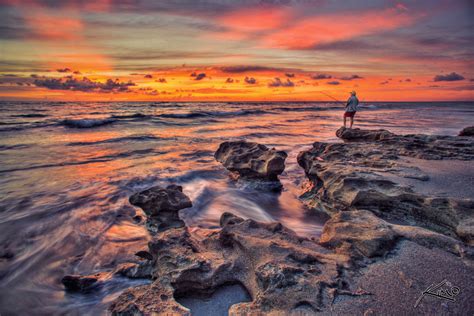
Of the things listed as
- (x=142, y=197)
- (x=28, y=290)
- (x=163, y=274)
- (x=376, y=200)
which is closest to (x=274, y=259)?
(x=163, y=274)

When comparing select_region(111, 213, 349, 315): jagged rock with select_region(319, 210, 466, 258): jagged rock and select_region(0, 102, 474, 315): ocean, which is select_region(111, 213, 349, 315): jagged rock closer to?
select_region(319, 210, 466, 258): jagged rock

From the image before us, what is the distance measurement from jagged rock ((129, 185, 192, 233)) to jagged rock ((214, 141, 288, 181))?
256 cm

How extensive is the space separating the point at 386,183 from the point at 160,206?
3537mm

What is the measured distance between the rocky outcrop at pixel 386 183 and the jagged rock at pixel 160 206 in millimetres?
2581

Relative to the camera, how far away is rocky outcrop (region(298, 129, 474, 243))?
11.3 feet

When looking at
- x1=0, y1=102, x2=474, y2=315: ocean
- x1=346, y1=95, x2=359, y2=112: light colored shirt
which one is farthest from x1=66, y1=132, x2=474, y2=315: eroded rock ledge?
x1=346, y1=95, x2=359, y2=112: light colored shirt

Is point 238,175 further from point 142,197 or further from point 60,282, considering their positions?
point 60,282

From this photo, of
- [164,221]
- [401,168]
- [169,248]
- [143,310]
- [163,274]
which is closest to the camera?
[143,310]

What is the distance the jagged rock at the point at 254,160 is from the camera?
6590 mm

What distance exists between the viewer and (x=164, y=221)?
4500 mm

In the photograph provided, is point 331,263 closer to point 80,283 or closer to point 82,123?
point 80,283

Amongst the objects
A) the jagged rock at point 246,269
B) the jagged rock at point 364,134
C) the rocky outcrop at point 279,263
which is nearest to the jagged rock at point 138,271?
the rocky outcrop at point 279,263

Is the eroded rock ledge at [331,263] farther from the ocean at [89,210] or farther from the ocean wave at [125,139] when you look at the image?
the ocean wave at [125,139]

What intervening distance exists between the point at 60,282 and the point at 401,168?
18.1 ft
